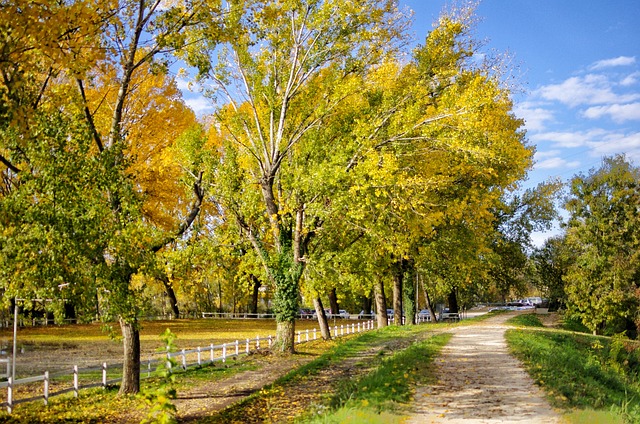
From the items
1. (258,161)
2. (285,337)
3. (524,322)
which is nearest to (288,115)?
(258,161)

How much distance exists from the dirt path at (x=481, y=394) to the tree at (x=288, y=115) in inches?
264

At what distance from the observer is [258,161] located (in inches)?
913

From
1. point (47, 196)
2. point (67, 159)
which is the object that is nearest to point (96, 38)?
point (67, 159)

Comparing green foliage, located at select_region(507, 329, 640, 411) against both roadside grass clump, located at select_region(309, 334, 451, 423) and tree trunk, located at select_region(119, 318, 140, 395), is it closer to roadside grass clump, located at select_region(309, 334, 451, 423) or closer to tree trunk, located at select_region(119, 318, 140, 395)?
roadside grass clump, located at select_region(309, 334, 451, 423)

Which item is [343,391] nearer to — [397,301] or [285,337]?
[285,337]

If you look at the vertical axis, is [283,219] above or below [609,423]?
above

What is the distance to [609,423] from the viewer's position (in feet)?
28.5

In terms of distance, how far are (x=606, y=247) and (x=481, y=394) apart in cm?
3604

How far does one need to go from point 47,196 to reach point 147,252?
90.7 inches

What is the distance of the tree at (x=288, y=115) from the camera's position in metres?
20.8

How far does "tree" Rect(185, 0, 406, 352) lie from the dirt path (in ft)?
22.0

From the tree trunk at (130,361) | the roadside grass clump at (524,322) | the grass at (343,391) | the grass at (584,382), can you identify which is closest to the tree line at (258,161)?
the tree trunk at (130,361)

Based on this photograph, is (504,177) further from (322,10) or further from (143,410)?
(143,410)

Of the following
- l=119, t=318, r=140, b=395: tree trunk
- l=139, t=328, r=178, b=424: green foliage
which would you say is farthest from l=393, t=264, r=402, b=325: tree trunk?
l=139, t=328, r=178, b=424: green foliage
